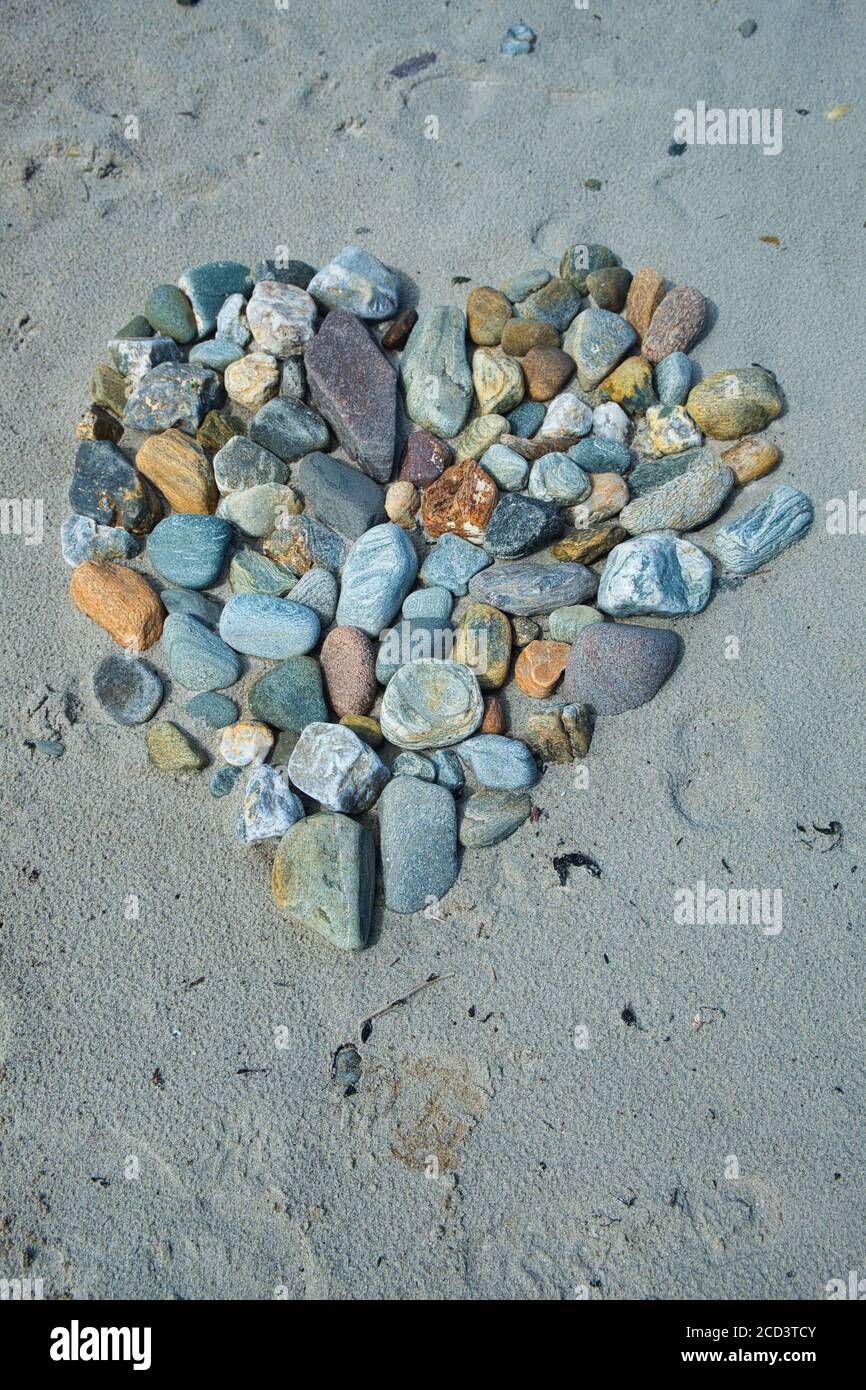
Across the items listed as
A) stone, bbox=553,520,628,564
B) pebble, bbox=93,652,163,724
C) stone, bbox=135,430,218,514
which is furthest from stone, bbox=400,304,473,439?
pebble, bbox=93,652,163,724

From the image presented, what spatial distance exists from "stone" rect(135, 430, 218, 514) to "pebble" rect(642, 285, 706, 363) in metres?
1.40

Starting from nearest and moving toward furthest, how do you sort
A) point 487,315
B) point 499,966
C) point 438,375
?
point 499,966, point 438,375, point 487,315

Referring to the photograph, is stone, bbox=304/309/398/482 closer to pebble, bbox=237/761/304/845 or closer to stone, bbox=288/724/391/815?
stone, bbox=288/724/391/815

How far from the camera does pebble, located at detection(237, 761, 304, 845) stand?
7.29 feet

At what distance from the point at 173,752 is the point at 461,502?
3.38 ft

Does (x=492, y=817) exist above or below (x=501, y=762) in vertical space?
below

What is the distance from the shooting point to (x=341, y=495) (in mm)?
2590

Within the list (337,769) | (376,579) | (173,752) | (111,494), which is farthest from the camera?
(111,494)

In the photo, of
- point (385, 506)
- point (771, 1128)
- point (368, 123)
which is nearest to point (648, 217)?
point (368, 123)

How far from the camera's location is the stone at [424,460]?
2.63m

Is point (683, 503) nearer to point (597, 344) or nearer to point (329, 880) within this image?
point (597, 344)

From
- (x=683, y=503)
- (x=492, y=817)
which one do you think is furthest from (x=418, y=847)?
(x=683, y=503)

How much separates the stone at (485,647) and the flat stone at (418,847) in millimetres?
339

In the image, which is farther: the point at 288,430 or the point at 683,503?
the point at 288,430
